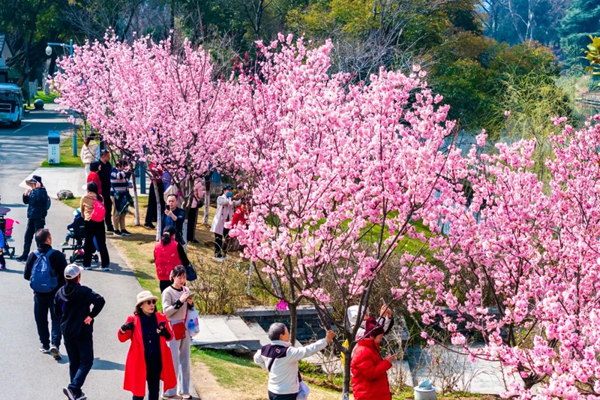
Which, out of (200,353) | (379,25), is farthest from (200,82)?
(379,25)

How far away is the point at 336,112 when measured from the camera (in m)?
11.4

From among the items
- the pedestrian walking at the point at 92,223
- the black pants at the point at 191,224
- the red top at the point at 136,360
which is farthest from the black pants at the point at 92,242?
the red top at the point at 136,360

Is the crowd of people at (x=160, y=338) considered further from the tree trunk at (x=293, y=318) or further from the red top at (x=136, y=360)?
the tree trunk at (x=293, y=318)

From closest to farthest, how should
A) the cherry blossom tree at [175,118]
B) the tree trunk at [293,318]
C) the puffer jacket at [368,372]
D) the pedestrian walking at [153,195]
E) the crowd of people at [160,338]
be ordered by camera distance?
the crowd of people at [160,338] → the puffer jacket at [368,372] → the tree trunk at [293,318] → the cherry blossom tree at [175,118] → the pedestrian walking at [153,195]

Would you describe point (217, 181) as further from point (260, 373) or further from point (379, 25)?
point (260, 373)

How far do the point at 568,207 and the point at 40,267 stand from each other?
283 inches

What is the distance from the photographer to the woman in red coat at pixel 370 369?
9383mm

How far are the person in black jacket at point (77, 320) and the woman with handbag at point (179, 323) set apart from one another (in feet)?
2.78

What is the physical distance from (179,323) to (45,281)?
88.2 inches

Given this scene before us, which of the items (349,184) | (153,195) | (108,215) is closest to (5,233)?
(108,215)

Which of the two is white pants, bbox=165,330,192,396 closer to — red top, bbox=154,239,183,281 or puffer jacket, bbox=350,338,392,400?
puffer jacket, bbox=350,338,392,400

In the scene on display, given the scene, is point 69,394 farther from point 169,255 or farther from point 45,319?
point 169,255

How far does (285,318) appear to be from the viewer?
16.1 m

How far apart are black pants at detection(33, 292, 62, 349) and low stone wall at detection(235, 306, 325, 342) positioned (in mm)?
3996
